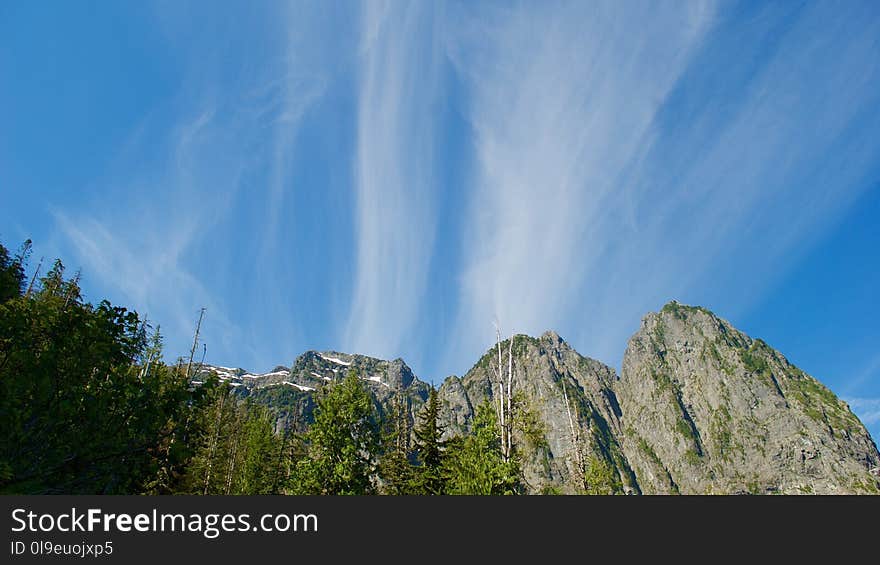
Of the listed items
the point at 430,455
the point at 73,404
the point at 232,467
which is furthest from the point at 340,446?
the point at 232,467

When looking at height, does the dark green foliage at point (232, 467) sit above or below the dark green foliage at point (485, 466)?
above

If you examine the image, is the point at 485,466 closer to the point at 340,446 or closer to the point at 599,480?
the point at 340,446

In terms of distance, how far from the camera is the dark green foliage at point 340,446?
878 inches

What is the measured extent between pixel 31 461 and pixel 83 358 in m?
2.20

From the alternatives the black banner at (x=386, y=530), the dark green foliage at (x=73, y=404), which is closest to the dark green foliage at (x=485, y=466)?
the dark green foliage at (x=73, y=404)

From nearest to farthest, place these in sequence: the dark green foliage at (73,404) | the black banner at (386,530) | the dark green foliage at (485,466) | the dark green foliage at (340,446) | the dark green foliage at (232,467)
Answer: the black banner at (386,530) < the dark green foliage at (73,404) < the dark green foliage at (485,466) < the dark green foliage at (340,446) < the dark green foliage at (232,467)

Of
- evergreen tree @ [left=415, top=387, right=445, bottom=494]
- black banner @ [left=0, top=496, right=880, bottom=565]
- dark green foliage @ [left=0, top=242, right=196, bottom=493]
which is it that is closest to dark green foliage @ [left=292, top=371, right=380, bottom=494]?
evergreen tree @ [left=415, top=387, right=445, bottom=494]

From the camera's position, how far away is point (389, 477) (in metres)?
42.5

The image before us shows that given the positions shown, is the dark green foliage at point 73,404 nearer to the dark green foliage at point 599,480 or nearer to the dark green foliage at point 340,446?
the dark green foliage at point 340,446

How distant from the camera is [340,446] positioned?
23.0 m

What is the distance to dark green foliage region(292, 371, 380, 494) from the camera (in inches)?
878

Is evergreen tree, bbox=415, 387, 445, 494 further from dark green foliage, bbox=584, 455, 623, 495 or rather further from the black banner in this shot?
the black banner

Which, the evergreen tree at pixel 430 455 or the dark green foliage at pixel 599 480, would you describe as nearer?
the dark green foliage at pixel 599 480

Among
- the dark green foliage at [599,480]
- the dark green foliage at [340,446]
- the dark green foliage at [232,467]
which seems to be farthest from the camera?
the dark green foliage at [232,467]
